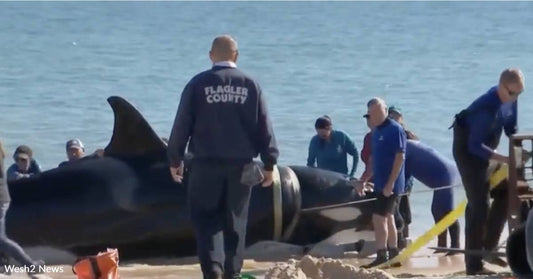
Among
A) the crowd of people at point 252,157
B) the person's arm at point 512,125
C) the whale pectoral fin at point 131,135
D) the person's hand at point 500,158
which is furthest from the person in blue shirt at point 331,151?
the person's hand at point 500,158

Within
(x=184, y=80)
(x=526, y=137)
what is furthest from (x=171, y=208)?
(x=184, y=80)

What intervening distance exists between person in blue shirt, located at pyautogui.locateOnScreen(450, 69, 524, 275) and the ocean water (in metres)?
5.59

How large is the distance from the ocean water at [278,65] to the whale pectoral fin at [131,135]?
4.79m

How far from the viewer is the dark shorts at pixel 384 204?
13.1 m

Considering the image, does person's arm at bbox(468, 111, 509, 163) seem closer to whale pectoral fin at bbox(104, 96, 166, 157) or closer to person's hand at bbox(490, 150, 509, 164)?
person's hand at bbox(490, 150, 509, 164)

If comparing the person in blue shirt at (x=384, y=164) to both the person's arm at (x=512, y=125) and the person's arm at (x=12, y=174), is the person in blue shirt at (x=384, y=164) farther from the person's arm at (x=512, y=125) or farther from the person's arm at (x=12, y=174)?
the person's arm at (x=12, y=174)

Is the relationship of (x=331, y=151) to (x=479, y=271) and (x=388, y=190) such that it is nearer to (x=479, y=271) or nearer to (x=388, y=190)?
(x=388, y=190)

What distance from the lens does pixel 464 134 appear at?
11727 mm

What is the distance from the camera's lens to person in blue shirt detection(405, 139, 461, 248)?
14.5 metres

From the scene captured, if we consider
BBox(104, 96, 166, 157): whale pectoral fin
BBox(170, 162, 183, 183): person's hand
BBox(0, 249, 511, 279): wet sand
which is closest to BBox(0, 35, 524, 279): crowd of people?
BBox(170, 162, 183, 183): person's hand

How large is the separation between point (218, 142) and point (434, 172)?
16.2ft

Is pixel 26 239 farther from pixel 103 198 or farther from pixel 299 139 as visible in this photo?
pixel 299 139

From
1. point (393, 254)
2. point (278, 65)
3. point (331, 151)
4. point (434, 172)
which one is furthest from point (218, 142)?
point (278, 65)

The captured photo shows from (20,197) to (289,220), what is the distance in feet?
8.68
